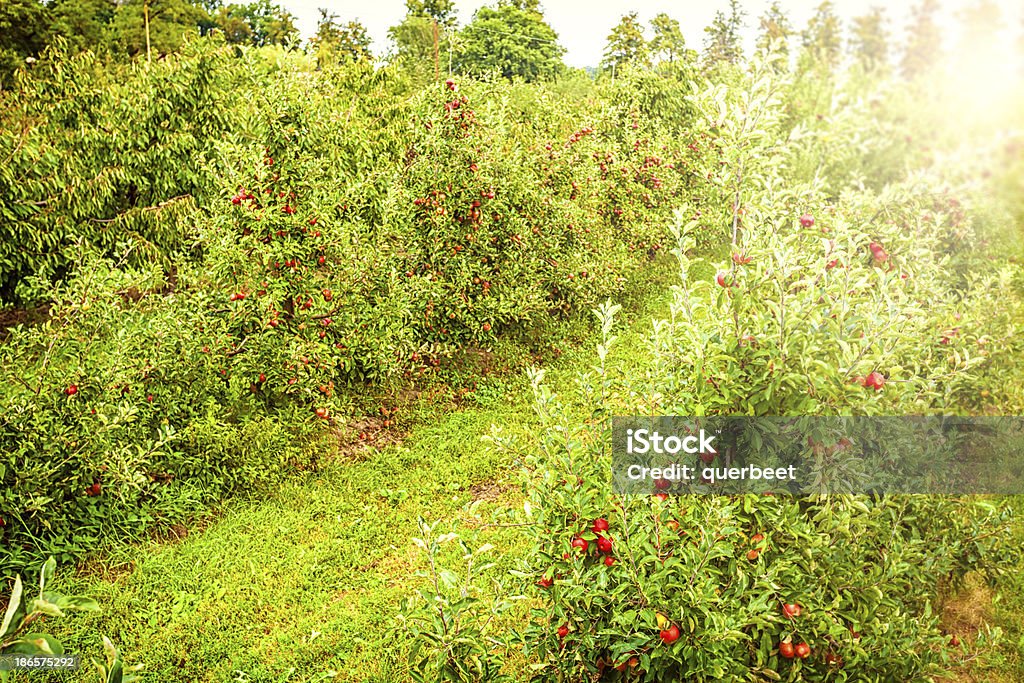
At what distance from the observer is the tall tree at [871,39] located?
2.19 meters

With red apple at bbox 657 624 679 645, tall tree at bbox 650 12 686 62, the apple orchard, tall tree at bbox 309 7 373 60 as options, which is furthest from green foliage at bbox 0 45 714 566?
tall tree at bbox 309 7 373 60

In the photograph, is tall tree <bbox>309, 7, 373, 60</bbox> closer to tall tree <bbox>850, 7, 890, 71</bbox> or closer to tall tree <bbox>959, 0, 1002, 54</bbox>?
tall tree <bbox>850, 7, 890, 71</bbox>

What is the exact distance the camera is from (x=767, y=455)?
2648 millimetres

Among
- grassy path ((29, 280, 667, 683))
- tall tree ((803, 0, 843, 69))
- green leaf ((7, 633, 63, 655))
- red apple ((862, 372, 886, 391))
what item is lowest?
grassy path ((29, 280, 667, 683))

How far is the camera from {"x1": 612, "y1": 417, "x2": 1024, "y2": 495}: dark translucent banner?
8.39ft

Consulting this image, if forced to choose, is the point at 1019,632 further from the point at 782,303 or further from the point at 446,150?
the point at 446,150

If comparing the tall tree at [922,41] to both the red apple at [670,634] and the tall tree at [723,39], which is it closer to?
the red apple at [670,634]

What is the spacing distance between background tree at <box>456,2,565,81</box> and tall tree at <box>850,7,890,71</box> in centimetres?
2044

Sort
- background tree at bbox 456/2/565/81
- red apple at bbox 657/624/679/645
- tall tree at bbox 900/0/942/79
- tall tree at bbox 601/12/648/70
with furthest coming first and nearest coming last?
background tree at bbox 456/2/565/81 < tall tree at bbox 601/12/648/70 < red apple at bbox 657/624/679/645 < tall tree at bbox 900/0/942/79

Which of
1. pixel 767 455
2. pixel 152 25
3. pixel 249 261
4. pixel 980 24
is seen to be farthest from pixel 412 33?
pixel 980 24

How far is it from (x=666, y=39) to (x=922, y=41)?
1411 cm

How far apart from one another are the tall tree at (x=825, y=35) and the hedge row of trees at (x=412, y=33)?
0.01 metres

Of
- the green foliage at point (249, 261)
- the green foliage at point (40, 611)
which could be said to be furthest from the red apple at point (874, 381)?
the green foliage at point (249, 261)

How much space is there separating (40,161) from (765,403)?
29.7 ft
